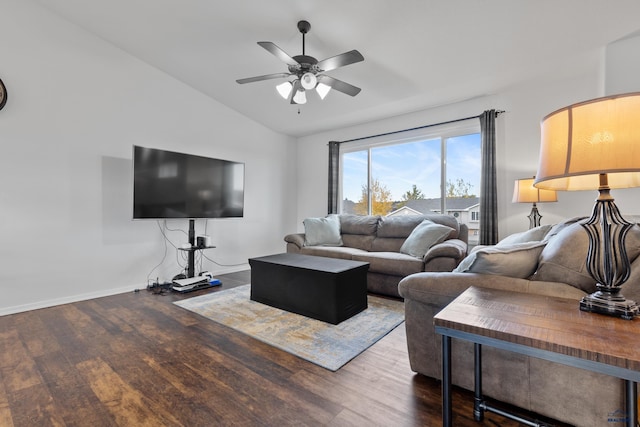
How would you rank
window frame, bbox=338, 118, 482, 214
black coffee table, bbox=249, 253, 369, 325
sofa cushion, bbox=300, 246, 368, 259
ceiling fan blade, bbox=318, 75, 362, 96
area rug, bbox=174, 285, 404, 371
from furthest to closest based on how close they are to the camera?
window frame, bbox=338, 118, 482, 214, sofa cushion, bbox=300, 246, 368, 259, ceiling fan blade, bbox=318, 75, 362, 96, black coffee table, bbox=249, 253, 369, 325, area rug, bbox=174, 285, 404, 371

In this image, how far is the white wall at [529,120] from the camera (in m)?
3.21

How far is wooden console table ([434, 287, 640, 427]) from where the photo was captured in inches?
32.4

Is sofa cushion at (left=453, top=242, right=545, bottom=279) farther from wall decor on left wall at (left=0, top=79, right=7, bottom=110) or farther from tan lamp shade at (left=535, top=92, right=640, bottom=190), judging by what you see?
wall decor on left wall at (left=0, top=79, right=7, bottom=110)

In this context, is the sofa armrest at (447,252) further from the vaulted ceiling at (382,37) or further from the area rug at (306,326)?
the vaulted ceiling at (382,37)

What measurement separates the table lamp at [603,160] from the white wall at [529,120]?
101 inches

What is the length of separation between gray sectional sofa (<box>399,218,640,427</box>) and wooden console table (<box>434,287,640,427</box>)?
18cm

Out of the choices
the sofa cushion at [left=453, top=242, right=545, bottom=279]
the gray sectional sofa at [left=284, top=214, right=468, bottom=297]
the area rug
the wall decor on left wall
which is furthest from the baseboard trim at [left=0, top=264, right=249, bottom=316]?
the sofa cushion at [left=453, top=242, right=545, bottom=279]

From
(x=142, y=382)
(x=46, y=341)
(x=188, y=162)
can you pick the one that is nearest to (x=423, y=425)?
(x=142, y=382)

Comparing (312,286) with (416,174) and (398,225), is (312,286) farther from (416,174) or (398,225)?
(416,174)

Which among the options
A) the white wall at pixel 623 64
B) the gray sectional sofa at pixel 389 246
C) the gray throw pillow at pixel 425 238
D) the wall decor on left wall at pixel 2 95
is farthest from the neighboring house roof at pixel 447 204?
the wall decor on left wall at pixel 2 95

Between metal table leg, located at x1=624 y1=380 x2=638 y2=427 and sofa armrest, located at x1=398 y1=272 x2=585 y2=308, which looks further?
sofa armrest, located at x1=398 y1=272 x2=585 y2=308

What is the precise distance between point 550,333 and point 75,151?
445 centimetres

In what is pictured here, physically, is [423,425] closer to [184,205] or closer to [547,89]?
[184,205]

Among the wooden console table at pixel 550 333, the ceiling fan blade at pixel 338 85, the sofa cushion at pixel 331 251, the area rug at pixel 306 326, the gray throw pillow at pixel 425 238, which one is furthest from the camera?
the sofa cushion at pixel 331 251
